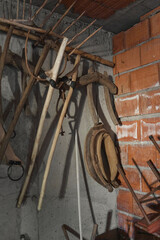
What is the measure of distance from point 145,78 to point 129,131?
0.39 metres

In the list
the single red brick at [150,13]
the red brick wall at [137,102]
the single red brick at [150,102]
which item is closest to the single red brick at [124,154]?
the red brick wall at [137,102]

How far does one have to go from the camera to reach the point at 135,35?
5.28ft

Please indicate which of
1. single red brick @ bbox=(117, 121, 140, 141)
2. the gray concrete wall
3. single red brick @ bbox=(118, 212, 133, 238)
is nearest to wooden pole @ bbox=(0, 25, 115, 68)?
the gray concrete wall

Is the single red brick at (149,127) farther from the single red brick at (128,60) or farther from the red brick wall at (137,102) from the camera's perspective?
the single red brick at (128,60)

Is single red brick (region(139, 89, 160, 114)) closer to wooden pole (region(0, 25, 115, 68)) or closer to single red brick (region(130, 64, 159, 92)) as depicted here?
single red brick (region(130, 64, 159, 92))

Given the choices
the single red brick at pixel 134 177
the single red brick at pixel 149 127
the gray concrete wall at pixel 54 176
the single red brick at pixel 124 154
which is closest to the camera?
the gray concrete wall at pixel 54 176

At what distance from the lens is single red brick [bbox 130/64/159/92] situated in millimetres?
1445

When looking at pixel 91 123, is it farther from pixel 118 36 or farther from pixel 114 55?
pixel 118 36

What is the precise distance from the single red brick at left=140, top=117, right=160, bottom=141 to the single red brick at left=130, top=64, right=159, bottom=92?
23cm

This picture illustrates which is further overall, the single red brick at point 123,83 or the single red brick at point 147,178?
the single red brick at point 123,83

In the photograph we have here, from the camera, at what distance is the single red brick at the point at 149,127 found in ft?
4.63

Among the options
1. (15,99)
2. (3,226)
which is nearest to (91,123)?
(15,99)

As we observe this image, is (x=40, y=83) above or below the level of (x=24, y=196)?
above

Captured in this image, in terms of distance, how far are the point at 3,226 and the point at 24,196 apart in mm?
181
